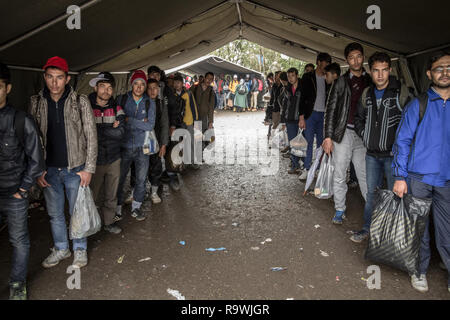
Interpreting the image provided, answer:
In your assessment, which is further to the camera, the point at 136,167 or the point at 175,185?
the point at 175,185

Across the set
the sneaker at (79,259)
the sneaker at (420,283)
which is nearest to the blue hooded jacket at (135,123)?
the sneaker at (79,259)

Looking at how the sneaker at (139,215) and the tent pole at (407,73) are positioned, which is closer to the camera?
the sneaker at (139,215)

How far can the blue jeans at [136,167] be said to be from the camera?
438cm

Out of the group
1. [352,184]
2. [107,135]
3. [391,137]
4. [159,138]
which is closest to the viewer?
[391,137]

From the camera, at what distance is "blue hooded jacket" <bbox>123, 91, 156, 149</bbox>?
4.38 m

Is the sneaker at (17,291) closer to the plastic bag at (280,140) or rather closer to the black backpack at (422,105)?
the black backpack at (422,105)

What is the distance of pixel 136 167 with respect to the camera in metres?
4.59

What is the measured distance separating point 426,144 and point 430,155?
0.10 m

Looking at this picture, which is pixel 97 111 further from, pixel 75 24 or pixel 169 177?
pixel 169 177

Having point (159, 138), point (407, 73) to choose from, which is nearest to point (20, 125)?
point (159, 138)

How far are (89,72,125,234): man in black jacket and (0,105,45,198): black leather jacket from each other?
102 cm

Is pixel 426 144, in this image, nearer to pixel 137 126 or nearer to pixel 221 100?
pixel 137 126

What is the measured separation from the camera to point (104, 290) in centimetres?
297

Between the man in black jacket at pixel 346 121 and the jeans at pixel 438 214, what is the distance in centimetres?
108
